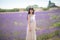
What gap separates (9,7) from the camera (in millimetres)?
1514

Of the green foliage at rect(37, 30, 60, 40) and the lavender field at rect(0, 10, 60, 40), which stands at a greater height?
the lavender field at rect(0, 10, 60, 40)

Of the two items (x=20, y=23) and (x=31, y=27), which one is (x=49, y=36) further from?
(x=20, y=23)

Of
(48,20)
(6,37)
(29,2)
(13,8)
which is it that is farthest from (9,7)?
(48,20)

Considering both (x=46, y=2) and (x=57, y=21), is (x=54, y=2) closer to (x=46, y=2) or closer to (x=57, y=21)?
(x=46, y=2)

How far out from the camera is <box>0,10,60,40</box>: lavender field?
147 centimetres

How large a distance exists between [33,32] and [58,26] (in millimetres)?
307

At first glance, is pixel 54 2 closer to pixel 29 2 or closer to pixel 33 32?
pixel 29 2

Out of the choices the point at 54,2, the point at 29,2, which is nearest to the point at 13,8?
the point at 29,2

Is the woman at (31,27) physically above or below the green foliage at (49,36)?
above

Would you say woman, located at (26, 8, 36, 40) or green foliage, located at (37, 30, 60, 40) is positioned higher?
woman, located at (26, 8, 36, 40)

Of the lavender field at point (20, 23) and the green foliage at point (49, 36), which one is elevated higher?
the lavender field at point (20, 23)

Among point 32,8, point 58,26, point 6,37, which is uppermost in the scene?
point 32,8

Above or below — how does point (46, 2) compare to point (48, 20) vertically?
above

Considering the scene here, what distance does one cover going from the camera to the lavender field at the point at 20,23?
1472 millimetres
